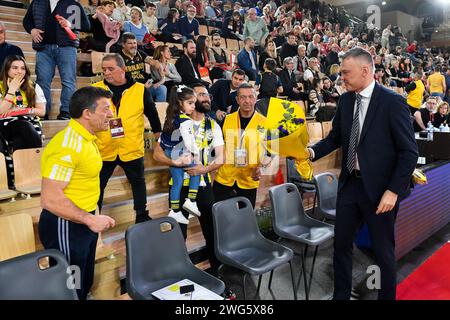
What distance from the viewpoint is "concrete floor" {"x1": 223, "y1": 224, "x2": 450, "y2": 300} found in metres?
2.64

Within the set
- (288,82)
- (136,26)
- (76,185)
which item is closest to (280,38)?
(288,82)

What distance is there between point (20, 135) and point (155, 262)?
1.77m

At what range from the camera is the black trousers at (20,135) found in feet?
9.62

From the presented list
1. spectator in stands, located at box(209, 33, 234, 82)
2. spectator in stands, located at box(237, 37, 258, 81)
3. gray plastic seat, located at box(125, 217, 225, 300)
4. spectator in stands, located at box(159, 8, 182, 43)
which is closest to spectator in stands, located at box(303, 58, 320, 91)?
spectator in stands, located at box(237, 37, 258, 81)

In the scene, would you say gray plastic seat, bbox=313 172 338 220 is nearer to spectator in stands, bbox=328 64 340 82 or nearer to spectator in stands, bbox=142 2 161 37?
spectator in stands, bbox=142 2 161 37

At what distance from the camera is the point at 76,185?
1.76 m

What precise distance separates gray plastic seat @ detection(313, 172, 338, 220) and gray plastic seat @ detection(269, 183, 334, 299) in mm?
361

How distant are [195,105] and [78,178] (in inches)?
48.9

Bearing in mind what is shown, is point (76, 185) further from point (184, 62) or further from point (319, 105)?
point (319, 105)

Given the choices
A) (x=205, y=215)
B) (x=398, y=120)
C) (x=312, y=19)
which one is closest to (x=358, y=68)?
(x=398, y=120)

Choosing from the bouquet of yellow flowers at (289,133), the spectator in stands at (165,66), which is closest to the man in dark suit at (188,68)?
the spectator in stands at (165,66)

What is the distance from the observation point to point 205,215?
272cm

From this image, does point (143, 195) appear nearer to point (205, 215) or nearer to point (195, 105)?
point (205, 215)
